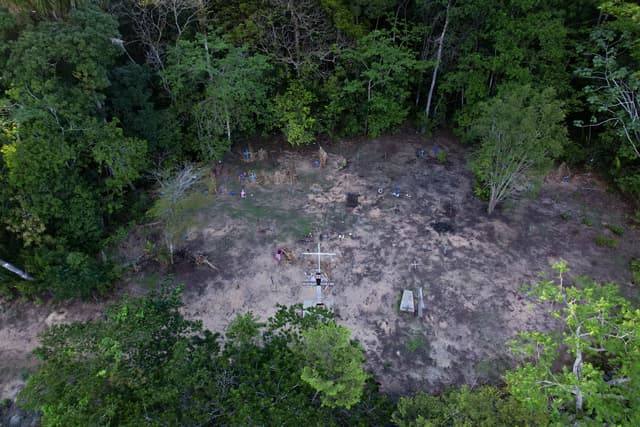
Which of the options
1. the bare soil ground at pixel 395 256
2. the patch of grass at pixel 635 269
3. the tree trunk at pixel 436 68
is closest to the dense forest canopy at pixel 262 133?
the tree trunk at pixel 436 68

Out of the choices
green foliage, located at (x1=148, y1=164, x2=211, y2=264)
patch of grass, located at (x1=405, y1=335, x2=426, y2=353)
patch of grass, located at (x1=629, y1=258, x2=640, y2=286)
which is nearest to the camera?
patch of grass, located at (x1=405, y1=335, x2=426, y2=353)

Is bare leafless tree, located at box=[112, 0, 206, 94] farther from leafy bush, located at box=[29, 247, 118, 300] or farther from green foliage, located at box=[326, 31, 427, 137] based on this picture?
leafy bush, located at box=[29, 247, 118, 300]

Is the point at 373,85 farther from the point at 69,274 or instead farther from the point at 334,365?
the point at 69,274

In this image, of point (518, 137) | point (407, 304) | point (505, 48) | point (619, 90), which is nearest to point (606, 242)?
point (518, 137)

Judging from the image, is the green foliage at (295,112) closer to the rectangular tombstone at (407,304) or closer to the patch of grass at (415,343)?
the rectangular tombstone at (407,304)

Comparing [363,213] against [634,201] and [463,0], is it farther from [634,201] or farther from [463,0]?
[634,201]

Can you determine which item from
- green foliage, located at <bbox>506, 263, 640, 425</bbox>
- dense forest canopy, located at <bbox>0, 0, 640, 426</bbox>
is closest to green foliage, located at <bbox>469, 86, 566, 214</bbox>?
dense forest canopy, located at <bbox>0, 0, 640, 426</bbox>
